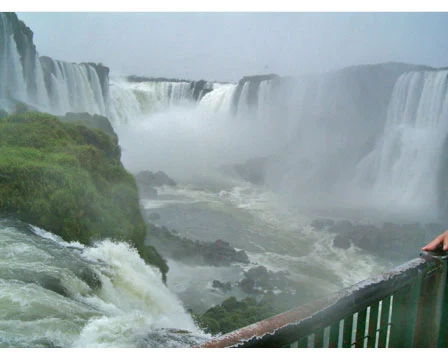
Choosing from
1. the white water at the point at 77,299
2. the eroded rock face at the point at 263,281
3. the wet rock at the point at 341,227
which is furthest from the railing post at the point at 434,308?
the wet rock at the point at 341,227

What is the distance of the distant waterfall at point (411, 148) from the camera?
7.49 m

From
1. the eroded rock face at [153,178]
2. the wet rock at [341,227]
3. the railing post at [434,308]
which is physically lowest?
the wet rock at [341,227]

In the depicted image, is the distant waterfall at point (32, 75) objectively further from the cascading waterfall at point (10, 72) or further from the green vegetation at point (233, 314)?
the green vegetation at point (233, 314)

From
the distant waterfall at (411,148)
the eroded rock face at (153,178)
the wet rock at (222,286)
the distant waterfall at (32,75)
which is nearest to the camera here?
the distant waterfall at (32,75)

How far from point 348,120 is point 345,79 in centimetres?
122

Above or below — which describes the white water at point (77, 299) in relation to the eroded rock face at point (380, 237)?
above

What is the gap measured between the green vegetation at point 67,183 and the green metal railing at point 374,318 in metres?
2.43

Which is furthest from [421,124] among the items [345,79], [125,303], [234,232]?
[125,303]

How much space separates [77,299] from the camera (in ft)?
7.40

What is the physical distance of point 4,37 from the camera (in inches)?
129

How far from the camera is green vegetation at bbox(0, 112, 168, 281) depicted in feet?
9.18

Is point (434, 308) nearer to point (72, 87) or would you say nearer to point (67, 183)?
point (67, 183)

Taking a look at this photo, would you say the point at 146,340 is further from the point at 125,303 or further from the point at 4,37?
the point at 4,37

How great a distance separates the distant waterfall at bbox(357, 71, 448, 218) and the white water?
5.56 m
